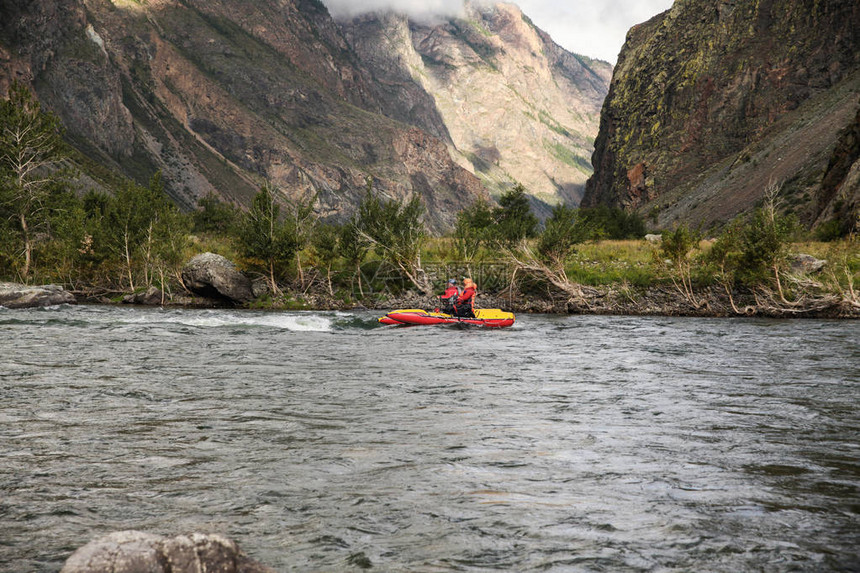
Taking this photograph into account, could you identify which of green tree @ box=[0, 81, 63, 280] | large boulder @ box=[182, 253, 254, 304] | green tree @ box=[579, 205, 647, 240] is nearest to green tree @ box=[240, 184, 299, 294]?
large boulder @ box=[182, 253, 254, 304]

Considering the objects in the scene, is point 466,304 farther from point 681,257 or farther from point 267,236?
point 267,236

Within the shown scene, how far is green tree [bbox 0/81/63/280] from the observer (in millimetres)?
41125

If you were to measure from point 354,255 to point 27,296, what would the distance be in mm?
18681

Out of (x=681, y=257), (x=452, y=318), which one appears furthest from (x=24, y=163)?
(x=681, y=257)

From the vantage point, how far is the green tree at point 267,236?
39562mm

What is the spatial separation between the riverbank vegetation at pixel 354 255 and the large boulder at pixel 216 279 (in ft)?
3.92

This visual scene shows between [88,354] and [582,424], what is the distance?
14128 mm

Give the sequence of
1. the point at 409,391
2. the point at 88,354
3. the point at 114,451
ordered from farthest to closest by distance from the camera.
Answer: the point at 88,354 → the point at 409,391 → the point at 114,451

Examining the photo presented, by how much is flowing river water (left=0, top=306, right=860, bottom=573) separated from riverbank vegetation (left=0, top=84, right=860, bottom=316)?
1719 cm

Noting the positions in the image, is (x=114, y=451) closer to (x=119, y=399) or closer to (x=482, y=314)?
(x=119, y=399)

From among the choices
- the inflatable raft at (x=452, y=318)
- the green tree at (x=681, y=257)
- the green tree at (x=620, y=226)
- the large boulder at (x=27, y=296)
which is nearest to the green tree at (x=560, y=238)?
the green tree at (x=681, y=257)

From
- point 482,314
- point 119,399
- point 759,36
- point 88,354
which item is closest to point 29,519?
point 119,399

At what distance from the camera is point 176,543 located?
379 centimetres

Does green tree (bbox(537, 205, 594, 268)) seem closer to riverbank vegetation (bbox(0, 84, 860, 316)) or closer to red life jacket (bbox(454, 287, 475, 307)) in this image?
riverbank vegetation (bbox(0, 84, 860, 316))
